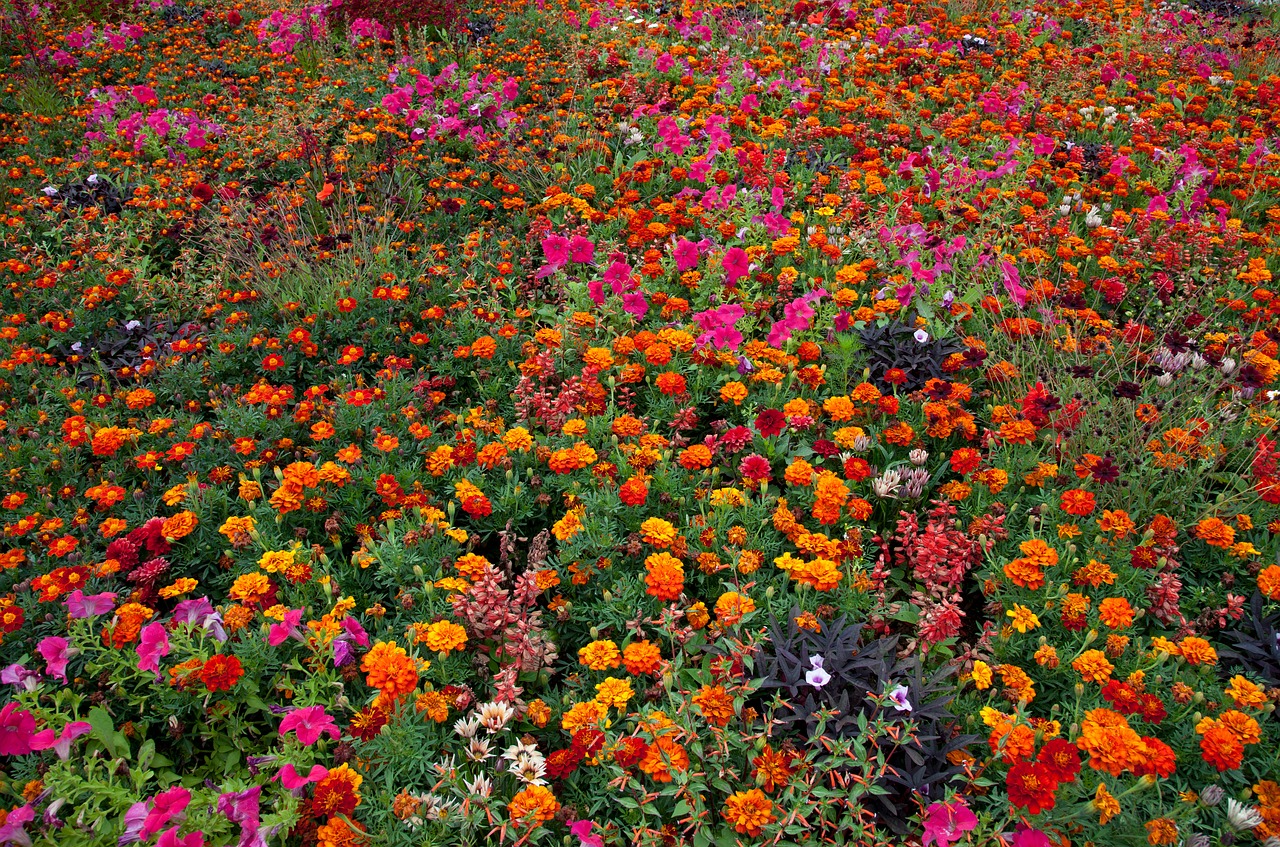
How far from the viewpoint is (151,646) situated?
2162 mm

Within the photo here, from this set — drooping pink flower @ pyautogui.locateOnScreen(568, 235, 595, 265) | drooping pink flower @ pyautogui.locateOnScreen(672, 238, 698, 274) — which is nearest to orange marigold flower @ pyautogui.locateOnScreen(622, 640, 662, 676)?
drooping pink flower @ pyautogui.locateOnScreen(672, 238, 698, 274)

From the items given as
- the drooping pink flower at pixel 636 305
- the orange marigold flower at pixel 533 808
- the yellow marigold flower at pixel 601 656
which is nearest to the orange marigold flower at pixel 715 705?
the yellow marigold flower at pixel 601 656

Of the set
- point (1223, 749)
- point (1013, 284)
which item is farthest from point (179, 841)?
point (1013, 284)

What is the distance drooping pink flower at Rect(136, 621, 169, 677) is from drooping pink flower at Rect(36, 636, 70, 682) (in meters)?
0.25

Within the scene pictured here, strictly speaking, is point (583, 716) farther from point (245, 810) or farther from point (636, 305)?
point (636, 305)

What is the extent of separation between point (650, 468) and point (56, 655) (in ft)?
6.40

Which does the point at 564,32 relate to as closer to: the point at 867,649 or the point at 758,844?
the point at 867,649

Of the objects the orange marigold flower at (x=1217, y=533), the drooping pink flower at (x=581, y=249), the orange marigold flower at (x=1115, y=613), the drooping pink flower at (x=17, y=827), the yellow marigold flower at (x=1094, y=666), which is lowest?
the drooping pink flower at (x=17, y=827)

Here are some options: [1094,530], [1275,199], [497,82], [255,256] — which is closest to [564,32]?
[497,82]

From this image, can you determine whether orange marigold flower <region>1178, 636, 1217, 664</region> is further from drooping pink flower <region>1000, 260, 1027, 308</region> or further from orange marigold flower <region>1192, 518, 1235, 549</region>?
drooping pink flower <region>1000, 260, 1027, 308</region>

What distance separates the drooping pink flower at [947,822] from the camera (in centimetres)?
183

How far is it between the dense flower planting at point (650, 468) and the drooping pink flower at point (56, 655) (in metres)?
0.01

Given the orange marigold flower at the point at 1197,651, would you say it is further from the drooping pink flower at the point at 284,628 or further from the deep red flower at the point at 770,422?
the drooping pink flower at the point at 284,628

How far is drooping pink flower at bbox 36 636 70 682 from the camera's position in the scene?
2.20 meters
